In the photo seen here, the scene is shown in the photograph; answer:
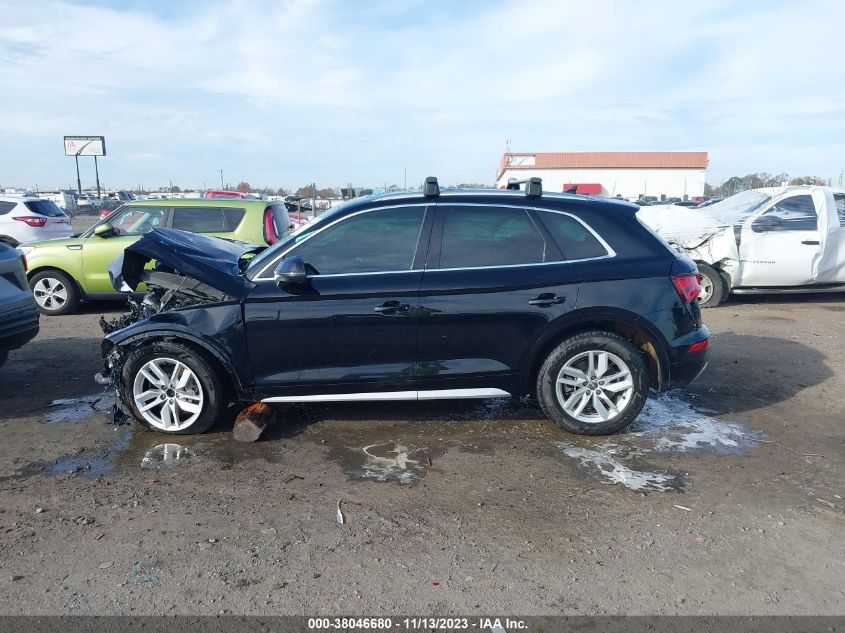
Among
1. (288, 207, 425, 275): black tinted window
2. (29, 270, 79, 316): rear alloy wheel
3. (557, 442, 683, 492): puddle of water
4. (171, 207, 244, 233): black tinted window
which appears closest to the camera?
(557, 442, 683, 492): puddle of water

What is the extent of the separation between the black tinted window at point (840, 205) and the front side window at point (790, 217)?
40cm

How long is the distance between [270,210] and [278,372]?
213 inches

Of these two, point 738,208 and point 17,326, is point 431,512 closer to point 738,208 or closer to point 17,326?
point 17,326

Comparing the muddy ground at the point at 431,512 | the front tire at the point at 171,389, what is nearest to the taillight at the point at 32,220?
the muddy ground at the point at 431,512

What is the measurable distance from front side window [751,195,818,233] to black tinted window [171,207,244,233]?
7.81 meters

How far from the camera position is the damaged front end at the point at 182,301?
4.55m

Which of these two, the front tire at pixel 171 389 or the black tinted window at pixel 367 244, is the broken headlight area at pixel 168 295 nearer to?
the front tire at pixel 171 389

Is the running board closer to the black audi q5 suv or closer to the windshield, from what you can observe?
the black audi q5 suv

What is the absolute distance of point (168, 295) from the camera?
4922mm

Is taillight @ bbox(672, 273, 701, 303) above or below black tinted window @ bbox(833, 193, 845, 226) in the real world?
below

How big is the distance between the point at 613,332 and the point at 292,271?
2.38m

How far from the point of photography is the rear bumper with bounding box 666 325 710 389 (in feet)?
15.5

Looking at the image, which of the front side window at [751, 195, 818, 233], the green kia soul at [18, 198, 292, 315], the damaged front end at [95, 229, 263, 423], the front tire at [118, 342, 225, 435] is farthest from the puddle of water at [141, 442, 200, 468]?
the front side window at [751, 195, 818, 233]

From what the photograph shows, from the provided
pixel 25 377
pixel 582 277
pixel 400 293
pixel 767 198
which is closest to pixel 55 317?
pixel 25 377
